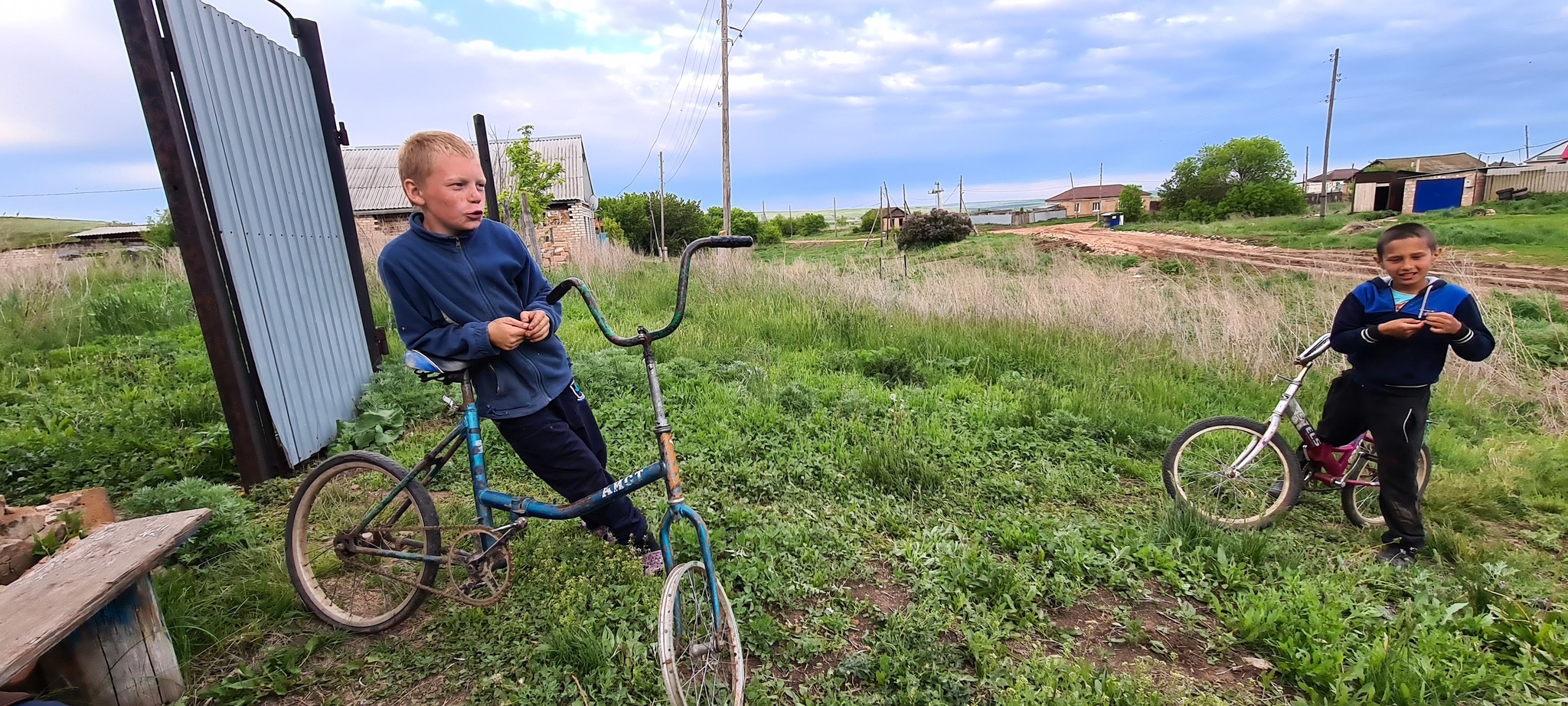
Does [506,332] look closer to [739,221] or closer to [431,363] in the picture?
[431,363]

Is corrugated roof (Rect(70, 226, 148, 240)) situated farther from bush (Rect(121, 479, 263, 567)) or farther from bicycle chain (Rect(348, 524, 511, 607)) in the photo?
bicycle chain (Rect(348, 524, 511, 607))

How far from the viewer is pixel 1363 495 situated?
11.2 feet

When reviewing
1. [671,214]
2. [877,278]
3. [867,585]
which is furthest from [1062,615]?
[671,214]

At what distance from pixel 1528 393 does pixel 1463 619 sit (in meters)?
4.39

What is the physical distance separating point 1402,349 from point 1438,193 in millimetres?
46378

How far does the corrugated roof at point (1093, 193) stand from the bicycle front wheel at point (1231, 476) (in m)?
93.0

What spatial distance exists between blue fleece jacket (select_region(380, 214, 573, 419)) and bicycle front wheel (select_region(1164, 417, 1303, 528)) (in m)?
3.26

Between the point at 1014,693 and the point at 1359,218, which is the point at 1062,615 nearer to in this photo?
the point at 1014,693

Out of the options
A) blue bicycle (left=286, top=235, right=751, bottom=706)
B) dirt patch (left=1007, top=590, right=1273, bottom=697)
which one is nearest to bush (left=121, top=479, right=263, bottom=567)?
blue bicycle (left=286, top=235, right=751, bottom=706)

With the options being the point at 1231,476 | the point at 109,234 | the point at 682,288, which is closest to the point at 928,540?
the point at 1231,476

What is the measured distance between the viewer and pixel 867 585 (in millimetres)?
2875

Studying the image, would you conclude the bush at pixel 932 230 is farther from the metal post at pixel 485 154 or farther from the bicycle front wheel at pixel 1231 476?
the bicycle front wheel at pixel 1231 476

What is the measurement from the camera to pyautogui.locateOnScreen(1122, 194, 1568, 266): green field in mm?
15828

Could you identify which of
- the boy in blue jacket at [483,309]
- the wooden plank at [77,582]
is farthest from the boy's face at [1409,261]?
the wooden plank at [77,582]
